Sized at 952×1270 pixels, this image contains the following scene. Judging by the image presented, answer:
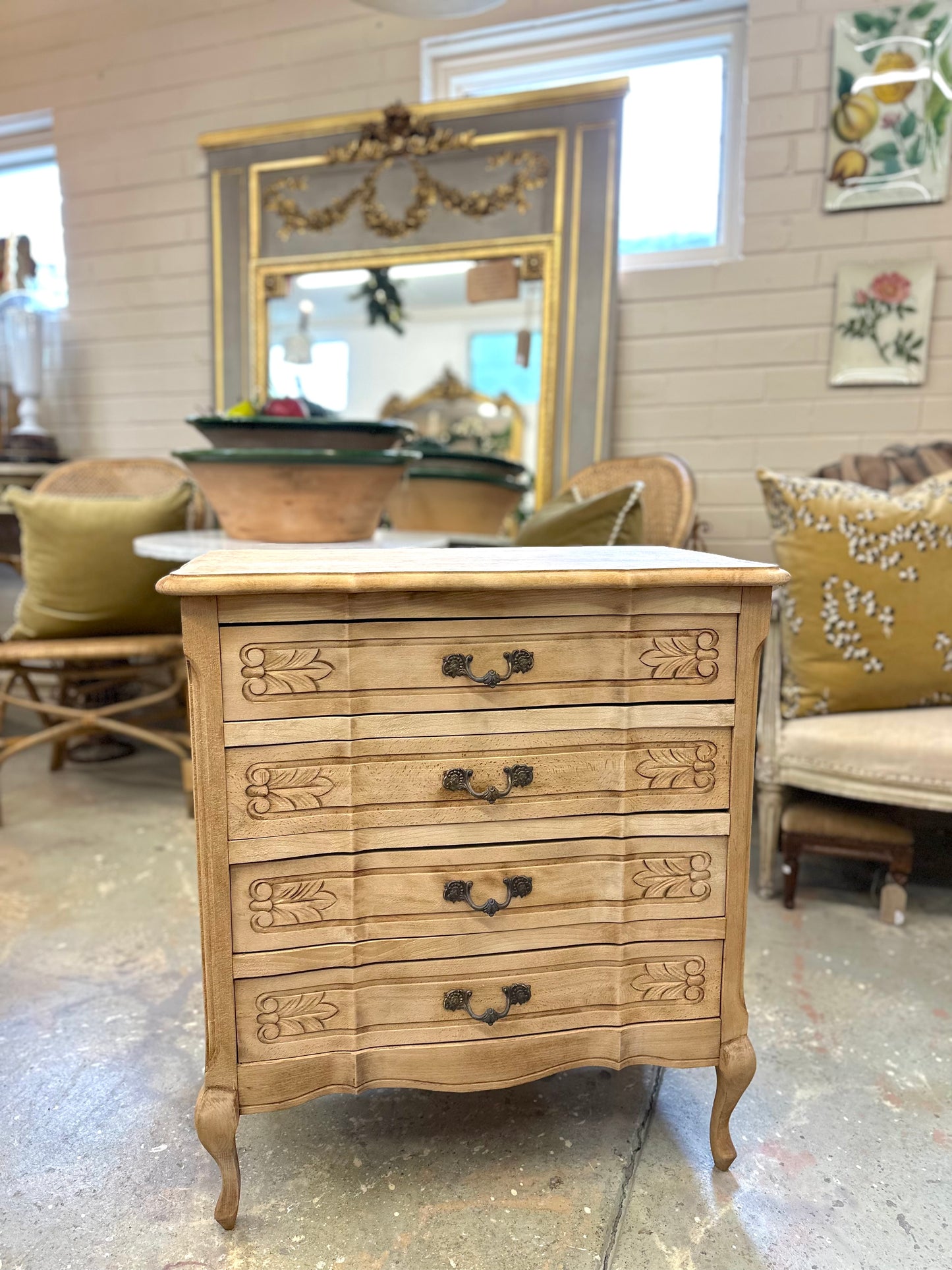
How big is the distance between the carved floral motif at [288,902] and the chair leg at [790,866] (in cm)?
135

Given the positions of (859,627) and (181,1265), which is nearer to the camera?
(181,1265)

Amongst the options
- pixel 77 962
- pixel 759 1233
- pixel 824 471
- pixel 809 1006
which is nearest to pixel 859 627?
pixel 824 471

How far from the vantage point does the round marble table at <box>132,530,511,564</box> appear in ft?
6.17

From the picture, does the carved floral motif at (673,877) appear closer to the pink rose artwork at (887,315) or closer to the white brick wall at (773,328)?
the white brick wall at (773,328)

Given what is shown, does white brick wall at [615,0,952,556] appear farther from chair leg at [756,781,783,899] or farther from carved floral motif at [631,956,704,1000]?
carved floral motif at [631,956,704,1000]

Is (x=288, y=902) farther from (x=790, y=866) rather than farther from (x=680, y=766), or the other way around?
(x=790, y=866)

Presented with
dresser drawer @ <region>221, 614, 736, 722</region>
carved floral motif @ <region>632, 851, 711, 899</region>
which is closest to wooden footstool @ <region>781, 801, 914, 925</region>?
carved floral motif @ <region>632, 851, 711, 899</region>

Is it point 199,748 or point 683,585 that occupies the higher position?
point 683,585

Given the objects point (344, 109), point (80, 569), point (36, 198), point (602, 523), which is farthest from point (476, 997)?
point (36, 198)

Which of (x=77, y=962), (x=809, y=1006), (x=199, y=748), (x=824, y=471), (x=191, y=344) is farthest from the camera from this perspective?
(x=191, y=344)

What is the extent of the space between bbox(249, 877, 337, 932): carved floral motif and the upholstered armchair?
1162 millimetres

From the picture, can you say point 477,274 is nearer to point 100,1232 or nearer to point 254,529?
point 254,529

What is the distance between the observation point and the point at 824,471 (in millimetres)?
2445

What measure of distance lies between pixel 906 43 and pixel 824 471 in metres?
1.32
